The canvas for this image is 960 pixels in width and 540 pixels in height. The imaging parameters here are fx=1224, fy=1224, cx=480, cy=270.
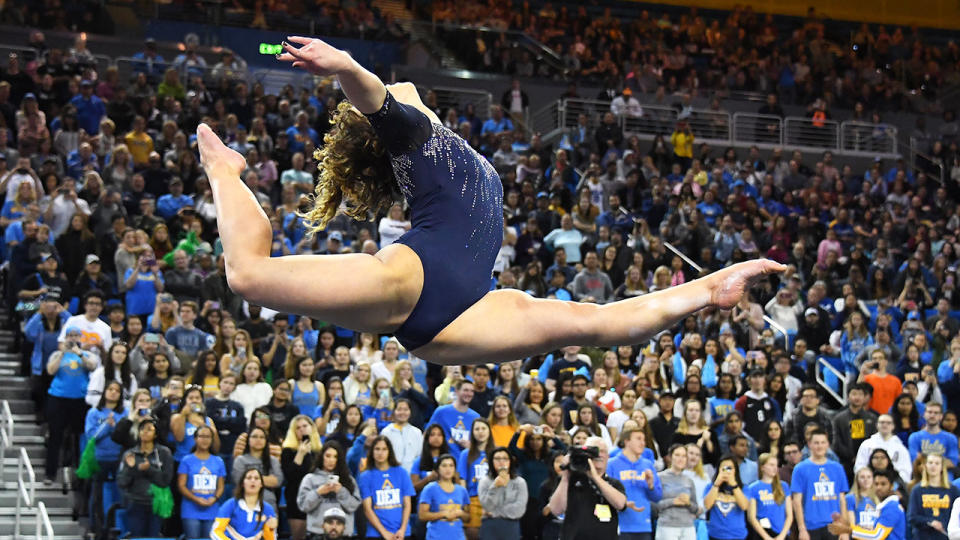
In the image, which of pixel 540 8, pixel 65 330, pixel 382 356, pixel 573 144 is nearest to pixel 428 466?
pixel 382 356

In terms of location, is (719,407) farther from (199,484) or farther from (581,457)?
(199,484)

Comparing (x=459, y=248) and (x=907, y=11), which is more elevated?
(x=907, y=11)

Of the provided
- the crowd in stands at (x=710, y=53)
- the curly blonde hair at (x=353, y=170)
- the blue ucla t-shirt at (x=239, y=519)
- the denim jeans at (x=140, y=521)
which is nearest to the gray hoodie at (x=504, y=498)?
the blue ucla t-shirt at (x=239, y=519)

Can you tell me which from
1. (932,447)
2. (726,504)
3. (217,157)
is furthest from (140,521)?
(932,447)

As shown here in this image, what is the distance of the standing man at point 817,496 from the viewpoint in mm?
10578

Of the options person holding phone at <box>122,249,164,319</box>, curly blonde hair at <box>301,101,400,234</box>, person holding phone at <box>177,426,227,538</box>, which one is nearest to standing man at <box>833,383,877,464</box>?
person holding phone at <box>177,426,227,538</box>

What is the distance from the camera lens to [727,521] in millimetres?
10391

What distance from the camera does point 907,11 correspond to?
27.2 meters

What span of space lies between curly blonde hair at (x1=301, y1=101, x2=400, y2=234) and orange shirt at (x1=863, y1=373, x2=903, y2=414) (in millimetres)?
8621

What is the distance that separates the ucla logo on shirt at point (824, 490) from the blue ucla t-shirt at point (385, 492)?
359 centimetres

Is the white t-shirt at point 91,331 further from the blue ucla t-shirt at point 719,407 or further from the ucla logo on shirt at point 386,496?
the blue ucla t-shirt at point 719,407

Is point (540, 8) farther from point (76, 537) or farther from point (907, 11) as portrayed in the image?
point (76, 537)

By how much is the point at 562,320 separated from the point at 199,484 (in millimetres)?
5958

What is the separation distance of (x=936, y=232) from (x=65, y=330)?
11672 mm
